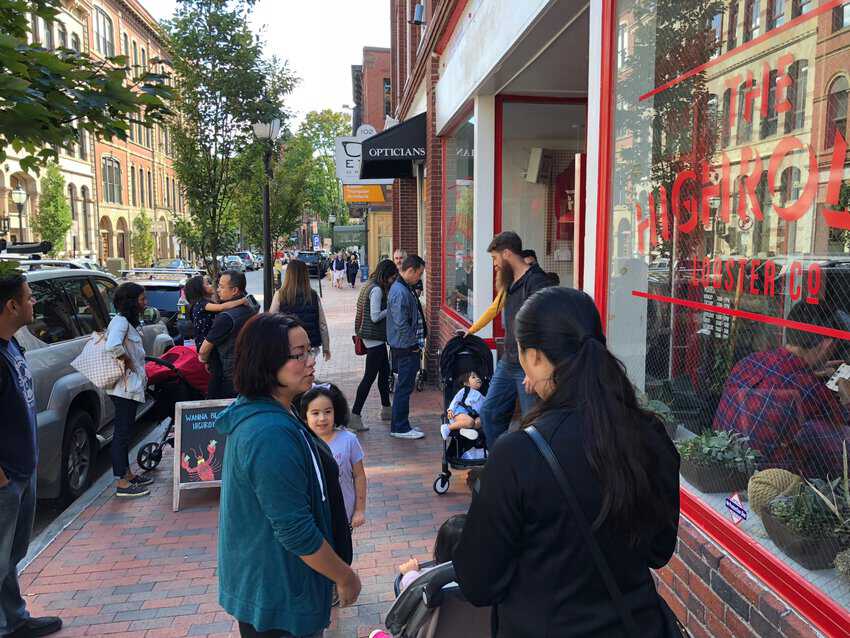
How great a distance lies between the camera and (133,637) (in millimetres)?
3463

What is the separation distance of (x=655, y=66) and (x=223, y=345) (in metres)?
3.92

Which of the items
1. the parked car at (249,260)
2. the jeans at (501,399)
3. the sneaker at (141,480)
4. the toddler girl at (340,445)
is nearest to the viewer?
the toddler girl at (340,445)

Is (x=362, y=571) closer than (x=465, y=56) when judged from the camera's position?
Yes

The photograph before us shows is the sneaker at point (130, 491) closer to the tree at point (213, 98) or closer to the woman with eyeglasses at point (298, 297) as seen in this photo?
the woman with eyeglasses at point (298, 297)

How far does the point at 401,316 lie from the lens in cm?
678

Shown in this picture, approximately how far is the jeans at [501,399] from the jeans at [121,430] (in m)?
2.94

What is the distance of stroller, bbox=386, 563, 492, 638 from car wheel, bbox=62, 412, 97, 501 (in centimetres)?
414

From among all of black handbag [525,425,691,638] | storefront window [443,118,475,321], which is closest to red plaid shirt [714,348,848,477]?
black handbag [525,425,691,638]

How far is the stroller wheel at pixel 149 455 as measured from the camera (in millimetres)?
5875

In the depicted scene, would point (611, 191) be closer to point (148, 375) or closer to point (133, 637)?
point (133, 637)

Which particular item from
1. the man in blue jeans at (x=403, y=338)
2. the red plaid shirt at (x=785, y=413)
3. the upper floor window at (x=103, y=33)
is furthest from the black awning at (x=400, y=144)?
the upper floor window at (x=103, y=33)

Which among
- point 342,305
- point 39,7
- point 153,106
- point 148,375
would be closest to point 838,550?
point 153,106

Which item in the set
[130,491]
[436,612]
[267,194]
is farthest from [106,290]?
[436,612]

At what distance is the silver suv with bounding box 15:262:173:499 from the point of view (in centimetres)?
503
